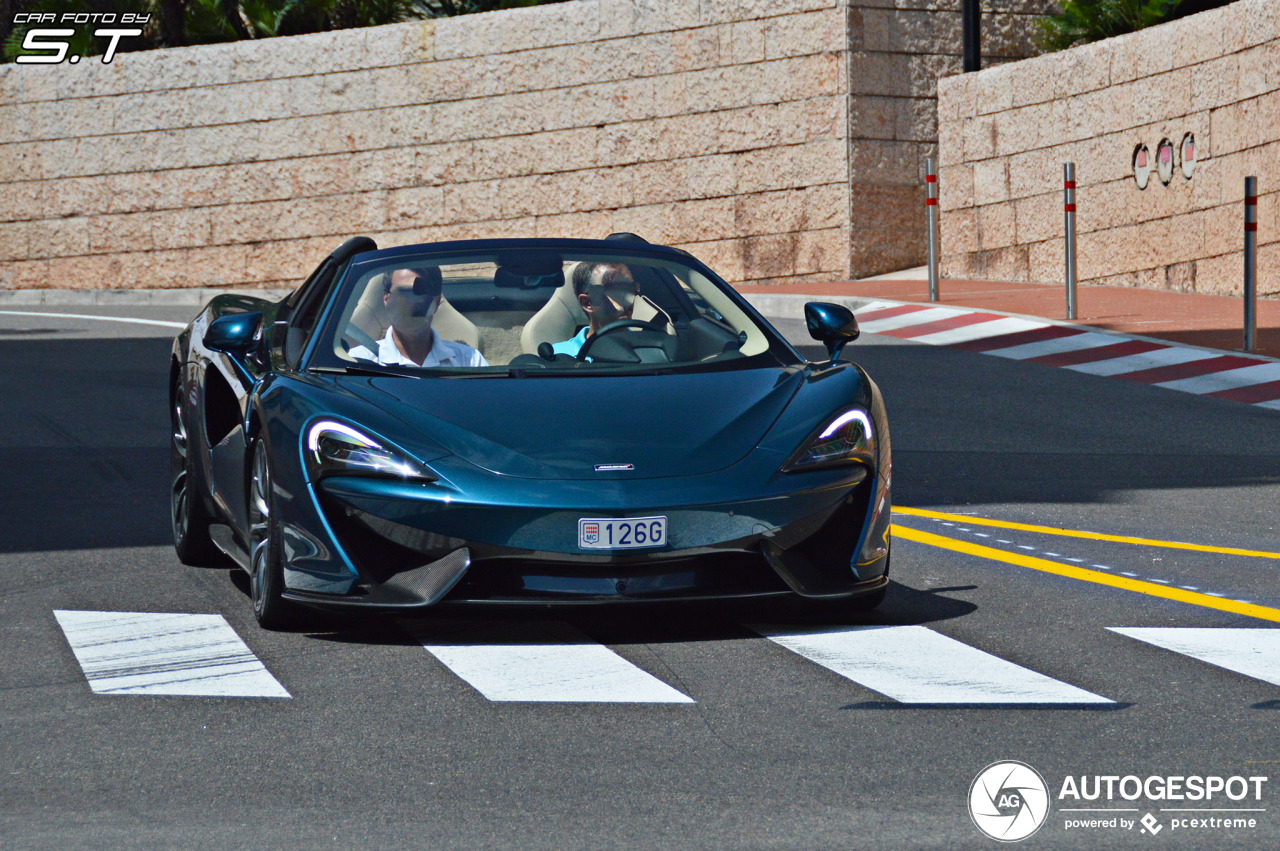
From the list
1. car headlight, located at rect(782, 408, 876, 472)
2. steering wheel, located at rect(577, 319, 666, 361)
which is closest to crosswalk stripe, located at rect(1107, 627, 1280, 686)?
car headlight, located at rect(782, 408, 876, 472)

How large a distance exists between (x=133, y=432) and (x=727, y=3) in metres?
12.6

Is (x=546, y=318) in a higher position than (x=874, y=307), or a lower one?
higher

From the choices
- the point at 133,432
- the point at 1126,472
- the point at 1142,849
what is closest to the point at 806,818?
the point at 1142,849

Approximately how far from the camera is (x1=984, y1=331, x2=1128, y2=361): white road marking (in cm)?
1419

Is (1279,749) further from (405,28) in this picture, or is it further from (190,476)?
(405,28)

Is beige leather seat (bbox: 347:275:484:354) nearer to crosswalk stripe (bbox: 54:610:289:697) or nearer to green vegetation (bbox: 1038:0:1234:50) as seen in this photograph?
crosswalk stripe (bbox: 54:610:289:697)

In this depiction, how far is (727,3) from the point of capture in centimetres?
2192

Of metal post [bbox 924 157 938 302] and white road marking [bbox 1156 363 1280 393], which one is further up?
metal post [bbox 924 157 938 302]

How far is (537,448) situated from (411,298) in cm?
119

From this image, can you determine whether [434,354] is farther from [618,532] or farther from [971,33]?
[971,33]

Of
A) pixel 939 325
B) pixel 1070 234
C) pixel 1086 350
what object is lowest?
pixel 1086 350

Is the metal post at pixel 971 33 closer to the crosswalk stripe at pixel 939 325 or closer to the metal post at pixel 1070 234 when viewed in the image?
the crosswalk stripe at pixel 939 325

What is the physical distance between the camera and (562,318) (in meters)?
6.48

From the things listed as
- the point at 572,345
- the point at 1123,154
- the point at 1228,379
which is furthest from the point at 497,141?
the point at 572,345
